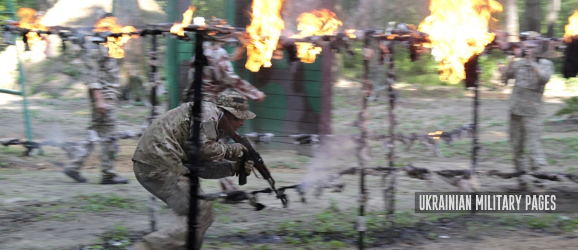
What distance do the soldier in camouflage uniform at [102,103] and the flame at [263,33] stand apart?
303 centimetres

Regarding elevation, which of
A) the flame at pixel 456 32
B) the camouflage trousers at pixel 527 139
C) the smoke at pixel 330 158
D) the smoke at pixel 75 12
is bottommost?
the smoke at pixel 330 158

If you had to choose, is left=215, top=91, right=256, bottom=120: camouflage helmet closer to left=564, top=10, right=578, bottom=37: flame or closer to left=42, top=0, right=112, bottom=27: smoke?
left=564, top=10, right=578, bottom=37: flame

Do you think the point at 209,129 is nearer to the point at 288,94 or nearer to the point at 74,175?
the point at 74,175

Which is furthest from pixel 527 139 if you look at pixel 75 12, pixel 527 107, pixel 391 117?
pixel 75 12

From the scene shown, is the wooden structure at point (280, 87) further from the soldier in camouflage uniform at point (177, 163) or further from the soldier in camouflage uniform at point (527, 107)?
the soldier in camouflage uniform at point (177, 163)

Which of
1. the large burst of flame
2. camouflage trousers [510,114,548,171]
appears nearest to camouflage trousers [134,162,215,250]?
the large burst of flame

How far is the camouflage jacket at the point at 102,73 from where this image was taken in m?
7.08

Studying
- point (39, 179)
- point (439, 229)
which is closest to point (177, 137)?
point (439, 229)

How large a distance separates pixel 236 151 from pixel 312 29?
146cm

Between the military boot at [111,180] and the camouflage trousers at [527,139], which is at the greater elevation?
the camouflage trousers at [527,139]

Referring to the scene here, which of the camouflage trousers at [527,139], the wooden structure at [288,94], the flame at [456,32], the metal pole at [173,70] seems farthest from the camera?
the metal pole at [173,70]

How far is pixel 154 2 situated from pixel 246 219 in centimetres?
1514

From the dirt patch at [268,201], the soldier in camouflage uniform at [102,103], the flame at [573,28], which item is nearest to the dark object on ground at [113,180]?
the soldier in camouflage uniform at [102,103]

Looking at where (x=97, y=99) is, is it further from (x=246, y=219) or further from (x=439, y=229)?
(x=439, y=229)
